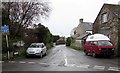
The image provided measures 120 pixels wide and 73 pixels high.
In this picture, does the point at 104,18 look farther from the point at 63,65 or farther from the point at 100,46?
the point at 63,65

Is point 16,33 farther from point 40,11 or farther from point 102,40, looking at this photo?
point 102,40

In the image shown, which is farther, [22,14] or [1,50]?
[22,14]

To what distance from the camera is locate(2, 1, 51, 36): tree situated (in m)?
30.0

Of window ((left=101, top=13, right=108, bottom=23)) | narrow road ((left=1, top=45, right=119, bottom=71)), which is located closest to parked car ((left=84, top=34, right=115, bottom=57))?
narrow road ((left=1, top=45, right=119, bottom=71))

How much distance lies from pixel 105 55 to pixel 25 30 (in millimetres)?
14510

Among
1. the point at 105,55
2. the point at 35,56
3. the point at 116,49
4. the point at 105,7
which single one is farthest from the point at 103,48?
the point at 105,7

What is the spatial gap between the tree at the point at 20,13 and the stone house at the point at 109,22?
321 inches

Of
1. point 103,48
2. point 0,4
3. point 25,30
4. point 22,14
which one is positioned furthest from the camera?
point 25,30

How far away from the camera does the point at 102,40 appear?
2486cm

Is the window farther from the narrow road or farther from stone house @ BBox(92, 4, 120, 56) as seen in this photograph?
the narrow road

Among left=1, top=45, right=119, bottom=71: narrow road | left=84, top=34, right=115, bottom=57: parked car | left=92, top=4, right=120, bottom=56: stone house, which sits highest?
left=92, top=4, right=120, bottom=56: stone house

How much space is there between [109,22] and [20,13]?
1233cm

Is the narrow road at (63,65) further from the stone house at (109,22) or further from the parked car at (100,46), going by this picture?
the stone house at (109,22)

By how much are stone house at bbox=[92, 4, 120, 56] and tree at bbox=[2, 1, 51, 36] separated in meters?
8.17
